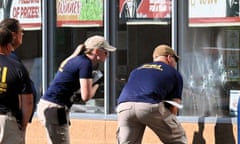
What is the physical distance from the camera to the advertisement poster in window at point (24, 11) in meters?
8.98

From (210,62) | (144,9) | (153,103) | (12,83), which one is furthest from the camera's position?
(144,9)

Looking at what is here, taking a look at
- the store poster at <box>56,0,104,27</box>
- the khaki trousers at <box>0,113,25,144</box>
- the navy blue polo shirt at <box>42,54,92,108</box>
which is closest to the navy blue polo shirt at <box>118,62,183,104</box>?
the navy blue polo shirt at <box>42,54,92,108</box>

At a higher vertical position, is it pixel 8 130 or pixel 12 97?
pixel 12 97

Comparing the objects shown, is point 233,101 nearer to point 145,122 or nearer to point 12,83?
point 145,122

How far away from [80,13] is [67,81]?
2197 mm

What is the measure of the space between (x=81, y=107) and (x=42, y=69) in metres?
0.80

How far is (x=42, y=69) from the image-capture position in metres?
9.01

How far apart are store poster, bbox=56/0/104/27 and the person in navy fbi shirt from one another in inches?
72.1

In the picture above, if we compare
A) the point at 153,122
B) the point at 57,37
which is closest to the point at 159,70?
the point at 153,122

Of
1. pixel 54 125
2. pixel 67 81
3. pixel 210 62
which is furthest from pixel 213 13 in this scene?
pixel 54 125

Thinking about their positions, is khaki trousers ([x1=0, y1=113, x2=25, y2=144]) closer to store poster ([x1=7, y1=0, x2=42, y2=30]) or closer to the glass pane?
the glass pane

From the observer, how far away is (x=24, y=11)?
906cm

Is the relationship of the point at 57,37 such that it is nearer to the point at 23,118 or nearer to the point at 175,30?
the point at 175,30

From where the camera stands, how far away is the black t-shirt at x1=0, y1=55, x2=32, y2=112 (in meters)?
5.40
